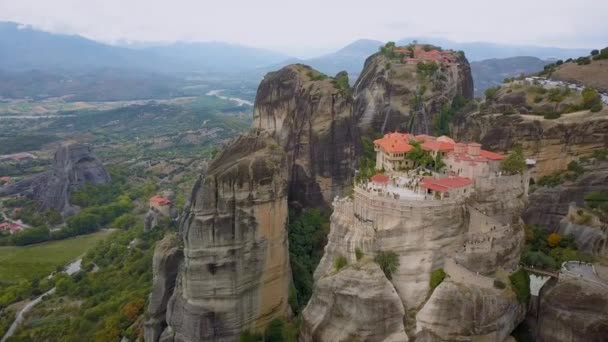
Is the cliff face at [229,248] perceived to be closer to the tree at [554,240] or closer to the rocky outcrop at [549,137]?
the tree at [554,240]

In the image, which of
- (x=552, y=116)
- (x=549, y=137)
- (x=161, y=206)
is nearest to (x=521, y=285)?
(x=549, y=137)

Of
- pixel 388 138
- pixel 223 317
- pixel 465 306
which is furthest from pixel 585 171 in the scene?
pixel 223 317

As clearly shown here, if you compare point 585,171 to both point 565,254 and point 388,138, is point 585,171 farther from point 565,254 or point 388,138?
point 388,138

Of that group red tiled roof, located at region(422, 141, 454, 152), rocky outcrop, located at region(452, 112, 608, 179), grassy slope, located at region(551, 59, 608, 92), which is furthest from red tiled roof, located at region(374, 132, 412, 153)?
grassy slope, located at region(551, 59, 608, 92)

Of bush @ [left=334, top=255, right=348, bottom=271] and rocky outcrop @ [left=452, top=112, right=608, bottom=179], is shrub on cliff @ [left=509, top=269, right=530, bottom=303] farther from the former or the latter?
rocky outcrop @ [left=452, top=112, right=608, bottom=179]

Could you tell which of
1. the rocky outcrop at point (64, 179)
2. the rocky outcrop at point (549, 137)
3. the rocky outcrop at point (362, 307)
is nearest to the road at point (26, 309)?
the rocky outcrop at point (64, 179)

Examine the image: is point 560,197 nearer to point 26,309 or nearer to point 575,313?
point 575,313
